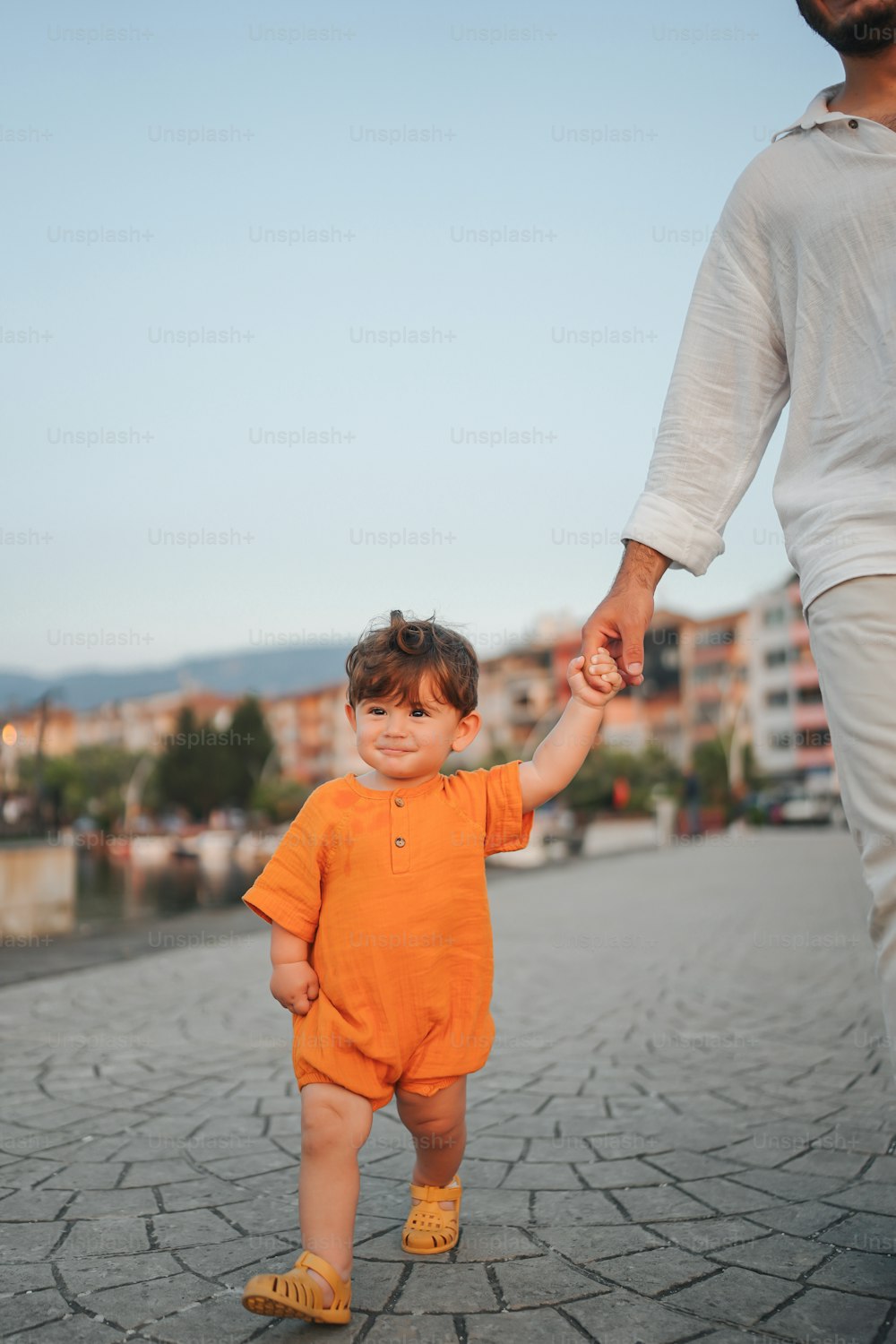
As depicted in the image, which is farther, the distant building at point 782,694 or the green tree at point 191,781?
the green tree at point 191,781

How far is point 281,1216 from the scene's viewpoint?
2.70 metres

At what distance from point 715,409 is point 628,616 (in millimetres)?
464

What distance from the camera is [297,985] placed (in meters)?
2.22

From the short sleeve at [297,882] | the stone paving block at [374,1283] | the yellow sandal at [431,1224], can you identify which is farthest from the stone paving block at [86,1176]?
the short sleeve at [297,882]

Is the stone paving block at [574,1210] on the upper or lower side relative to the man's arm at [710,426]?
lower

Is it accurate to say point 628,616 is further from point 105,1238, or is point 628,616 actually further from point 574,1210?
point 105,1238

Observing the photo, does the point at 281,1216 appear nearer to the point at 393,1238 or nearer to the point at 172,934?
the point at 393,1238

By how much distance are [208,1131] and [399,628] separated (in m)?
1.99

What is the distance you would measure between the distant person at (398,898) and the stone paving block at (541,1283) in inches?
11.6

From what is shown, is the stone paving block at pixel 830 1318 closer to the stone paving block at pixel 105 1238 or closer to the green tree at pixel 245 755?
the stone paving block at pixel 105 1238

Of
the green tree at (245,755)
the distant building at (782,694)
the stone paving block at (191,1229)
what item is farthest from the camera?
the green tree at (245,755)

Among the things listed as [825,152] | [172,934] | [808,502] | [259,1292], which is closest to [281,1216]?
[259,1292]

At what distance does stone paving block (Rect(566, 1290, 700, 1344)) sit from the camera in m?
2.02

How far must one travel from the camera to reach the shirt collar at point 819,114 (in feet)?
6.62
